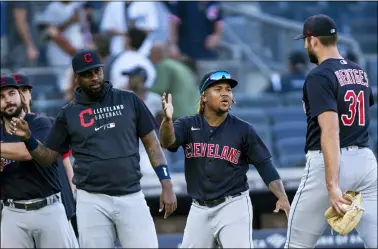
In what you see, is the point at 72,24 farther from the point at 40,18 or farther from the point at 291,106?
the point at 291,106

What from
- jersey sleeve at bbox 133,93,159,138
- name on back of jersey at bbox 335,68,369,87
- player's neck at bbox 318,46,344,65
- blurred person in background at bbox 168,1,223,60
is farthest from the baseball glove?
blurred person in background at bbox 168,1,223,60

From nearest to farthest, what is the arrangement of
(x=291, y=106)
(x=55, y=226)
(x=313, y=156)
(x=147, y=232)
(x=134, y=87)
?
(x=313, y=156)
(x=147, y=232)
(x=55, y=226)
(x=134, y=87)
(x=291, y=106)

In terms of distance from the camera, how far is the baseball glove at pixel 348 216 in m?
6.08

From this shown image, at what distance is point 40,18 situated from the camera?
11938mm

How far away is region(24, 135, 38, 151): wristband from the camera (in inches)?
277

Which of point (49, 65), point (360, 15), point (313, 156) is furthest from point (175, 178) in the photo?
point (313, 156)

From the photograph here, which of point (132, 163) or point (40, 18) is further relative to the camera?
point (40, 18)

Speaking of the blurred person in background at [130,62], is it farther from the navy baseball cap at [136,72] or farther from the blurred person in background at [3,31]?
the blurred person in background at [3,31]

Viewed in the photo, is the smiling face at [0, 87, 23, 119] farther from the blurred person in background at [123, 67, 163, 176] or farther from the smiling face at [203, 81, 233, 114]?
the blurred person in background at [123, 67, 163, 176]

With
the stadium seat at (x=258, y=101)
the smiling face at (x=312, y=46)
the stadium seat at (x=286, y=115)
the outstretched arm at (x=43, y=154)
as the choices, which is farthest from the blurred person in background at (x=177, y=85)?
the smiling face at (x=312, y=46)

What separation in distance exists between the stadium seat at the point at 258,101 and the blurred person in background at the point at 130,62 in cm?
118

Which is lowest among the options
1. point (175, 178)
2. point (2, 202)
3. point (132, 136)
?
point (175, 178)

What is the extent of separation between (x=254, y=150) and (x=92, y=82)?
1275mm

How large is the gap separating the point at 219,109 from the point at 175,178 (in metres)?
3.63
